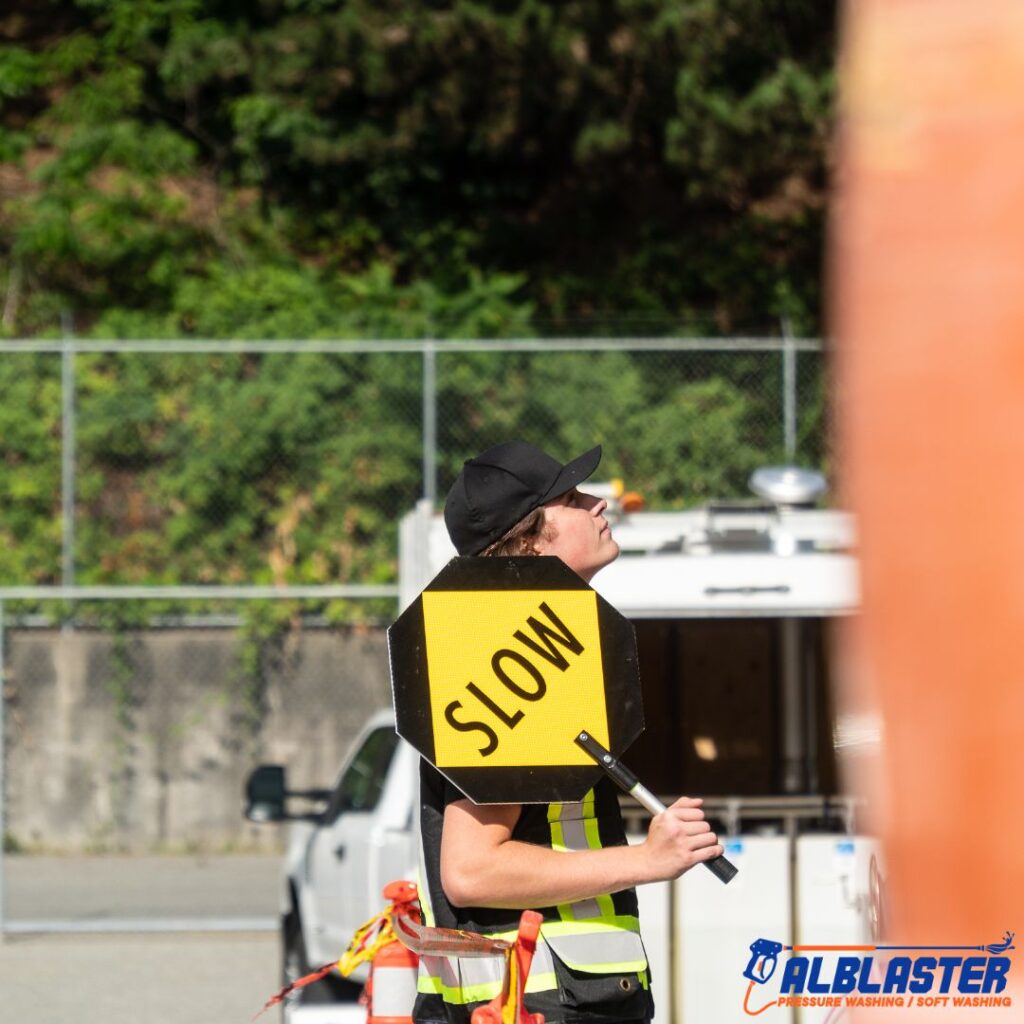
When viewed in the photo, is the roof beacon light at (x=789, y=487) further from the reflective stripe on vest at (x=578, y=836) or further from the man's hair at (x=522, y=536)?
the reflective stripe on vest at (x=578, y=836)

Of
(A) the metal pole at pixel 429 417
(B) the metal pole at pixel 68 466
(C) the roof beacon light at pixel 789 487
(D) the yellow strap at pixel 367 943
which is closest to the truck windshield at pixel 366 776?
(C) the roof beacon light at pixel 789 487

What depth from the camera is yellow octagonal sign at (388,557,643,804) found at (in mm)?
2820

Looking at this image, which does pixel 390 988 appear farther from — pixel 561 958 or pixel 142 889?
pixel 142 889

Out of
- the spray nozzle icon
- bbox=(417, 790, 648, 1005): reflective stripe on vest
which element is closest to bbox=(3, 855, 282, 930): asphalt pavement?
the spray nozzle icon

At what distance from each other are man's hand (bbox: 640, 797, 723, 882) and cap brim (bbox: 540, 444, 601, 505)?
603mm

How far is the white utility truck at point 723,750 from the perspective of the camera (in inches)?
176

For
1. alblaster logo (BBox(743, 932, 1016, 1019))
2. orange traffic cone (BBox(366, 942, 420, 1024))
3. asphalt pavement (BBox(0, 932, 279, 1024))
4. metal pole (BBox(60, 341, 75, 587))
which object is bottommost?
asphalt pavement (BBox(0, 932, 279, 1024))

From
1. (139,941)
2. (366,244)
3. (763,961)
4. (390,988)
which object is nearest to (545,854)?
(763,961)

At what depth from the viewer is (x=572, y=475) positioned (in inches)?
125

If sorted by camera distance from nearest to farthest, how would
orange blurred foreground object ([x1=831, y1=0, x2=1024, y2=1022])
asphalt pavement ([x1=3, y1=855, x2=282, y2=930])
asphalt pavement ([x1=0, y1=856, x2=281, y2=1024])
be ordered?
1. orange blurred foreground object ([x1=831, y1=0, x2=1024, y2=1022])
2. asphalt pavement ([x1=0, y1=856, x2=281, y2=1024])
3. asphalt pavement ([x1=3, y1=855, x2=282, y2=930])

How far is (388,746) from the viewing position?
8367 millimetres

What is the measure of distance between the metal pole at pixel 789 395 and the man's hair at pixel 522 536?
1177cm

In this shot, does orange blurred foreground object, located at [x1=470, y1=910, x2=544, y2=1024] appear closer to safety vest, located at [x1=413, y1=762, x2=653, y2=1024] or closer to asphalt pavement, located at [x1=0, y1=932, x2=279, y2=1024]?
safety vest, located at [x1=413, y1=762, x2=653, y2=1024]

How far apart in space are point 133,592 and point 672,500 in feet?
14.3
